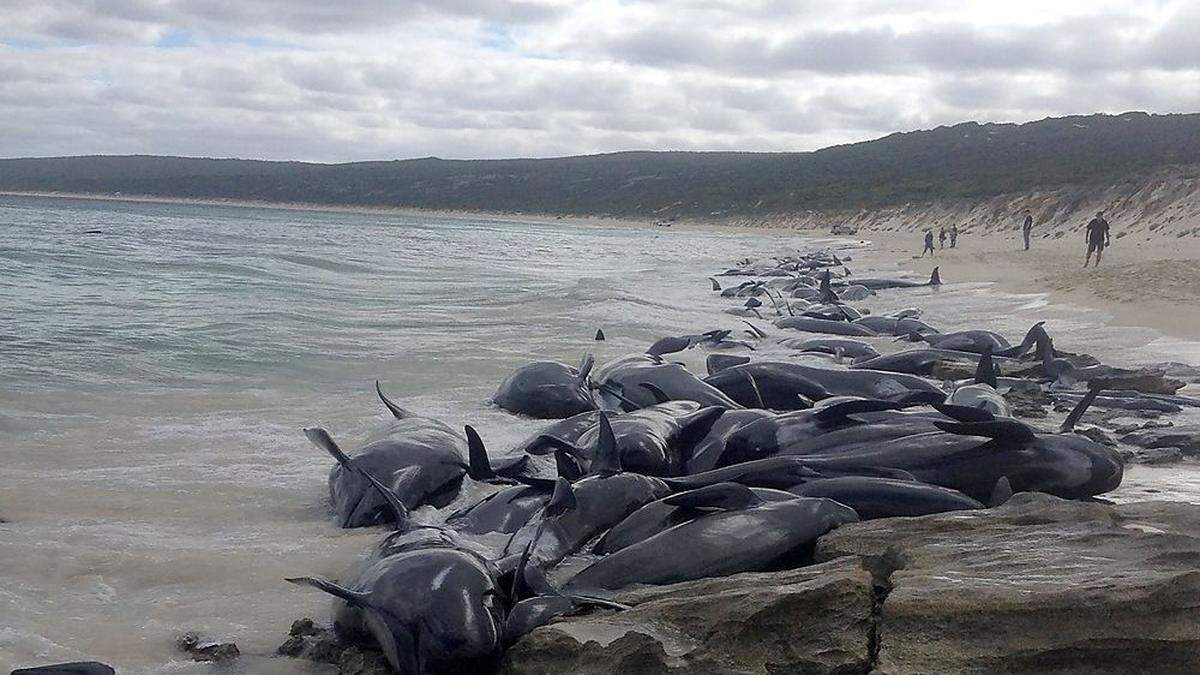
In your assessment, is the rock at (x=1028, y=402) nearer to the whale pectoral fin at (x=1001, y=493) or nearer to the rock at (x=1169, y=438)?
the rock at (x=1169, y=438)

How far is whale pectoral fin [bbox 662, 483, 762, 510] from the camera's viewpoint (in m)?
4.36

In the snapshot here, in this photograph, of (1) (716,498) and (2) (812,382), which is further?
(2) (812,382)

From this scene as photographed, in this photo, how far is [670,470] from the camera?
5582 mm

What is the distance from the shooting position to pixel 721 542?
4.13 meters

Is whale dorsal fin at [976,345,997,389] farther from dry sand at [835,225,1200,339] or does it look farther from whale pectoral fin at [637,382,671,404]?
dry sand at [835,225,1200,339]

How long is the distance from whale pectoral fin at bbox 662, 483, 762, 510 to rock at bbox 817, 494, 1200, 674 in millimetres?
472

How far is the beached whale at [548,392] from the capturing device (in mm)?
7871

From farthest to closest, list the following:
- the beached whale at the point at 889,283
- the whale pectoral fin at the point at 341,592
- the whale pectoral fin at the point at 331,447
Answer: the beached whale at the point at 889,283 → the whale pectoral fin at the point at 331,447 → the whale pectoral fin at the point at 341,592

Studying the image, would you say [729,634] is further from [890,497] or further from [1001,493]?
Result: [1001,493]

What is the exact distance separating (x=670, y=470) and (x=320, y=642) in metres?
2.25

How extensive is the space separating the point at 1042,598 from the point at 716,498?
1.43 meters

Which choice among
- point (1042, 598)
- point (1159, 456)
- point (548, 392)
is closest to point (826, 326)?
point (548, 392)

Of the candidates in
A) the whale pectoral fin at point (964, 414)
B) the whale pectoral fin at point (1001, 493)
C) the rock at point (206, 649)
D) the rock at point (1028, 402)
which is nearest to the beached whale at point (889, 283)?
the rock at point (1028, 402)

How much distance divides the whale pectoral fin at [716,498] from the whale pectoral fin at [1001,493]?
119cm
